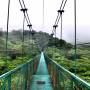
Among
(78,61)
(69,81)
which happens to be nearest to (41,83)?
(69,81)

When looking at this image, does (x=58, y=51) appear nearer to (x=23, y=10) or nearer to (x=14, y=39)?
(x=14, y=39)

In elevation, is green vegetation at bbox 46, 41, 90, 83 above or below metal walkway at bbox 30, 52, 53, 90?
above

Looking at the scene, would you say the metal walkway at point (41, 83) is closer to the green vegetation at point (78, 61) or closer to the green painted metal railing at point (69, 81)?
the green vegetation at point (78, 61)

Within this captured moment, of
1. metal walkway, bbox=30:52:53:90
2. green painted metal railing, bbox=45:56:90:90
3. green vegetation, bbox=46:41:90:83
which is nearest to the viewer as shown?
green painted metal railing, bbox=45:56:90:90

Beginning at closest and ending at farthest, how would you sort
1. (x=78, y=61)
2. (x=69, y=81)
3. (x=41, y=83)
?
(x=69, y=81) → (x=41, y=83) → (x=78, y=61)

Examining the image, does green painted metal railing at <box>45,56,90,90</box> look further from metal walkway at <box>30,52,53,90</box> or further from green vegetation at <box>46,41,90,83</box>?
green vegetation at <box>46,41,90,83</box>

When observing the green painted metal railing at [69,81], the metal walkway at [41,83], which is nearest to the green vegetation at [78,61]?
the metal walkway at [41,83]

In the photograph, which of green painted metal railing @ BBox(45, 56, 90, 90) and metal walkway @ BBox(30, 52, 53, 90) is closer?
green painted metal railing @ BBox(45, 56, 90, 90)

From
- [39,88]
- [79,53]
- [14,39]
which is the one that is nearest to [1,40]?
[14,39]

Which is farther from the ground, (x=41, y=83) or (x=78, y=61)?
(x=78, y=61)

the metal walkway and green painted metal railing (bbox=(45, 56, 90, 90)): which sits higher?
green painted metal railing (bbox=(45, 56, 90, 90))

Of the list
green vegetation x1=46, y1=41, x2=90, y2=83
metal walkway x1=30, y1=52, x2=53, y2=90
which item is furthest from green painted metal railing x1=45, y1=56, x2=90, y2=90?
green vegetation x1=46, y1=41, x2=90, y2=83

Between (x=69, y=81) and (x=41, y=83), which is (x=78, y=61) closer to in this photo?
(x=41, y=83)

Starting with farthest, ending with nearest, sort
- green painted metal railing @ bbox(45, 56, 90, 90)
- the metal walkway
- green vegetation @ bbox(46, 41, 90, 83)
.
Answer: green vegetation @ bbox(46, 41, 90, 83), the metal walkway, green painted metal railing @ bbox(45, 56, 90, 90)
